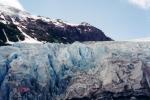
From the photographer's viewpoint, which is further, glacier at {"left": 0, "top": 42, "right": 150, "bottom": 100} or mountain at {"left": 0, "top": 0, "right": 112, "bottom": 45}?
mountain at {"left": 0, "top": 0, "right": 112, "bottom": 45}

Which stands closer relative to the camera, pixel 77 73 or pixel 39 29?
pixel 77 73

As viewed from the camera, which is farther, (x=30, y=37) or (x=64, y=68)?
(x=30, y=37)

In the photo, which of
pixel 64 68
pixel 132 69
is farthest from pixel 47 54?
pixel 132 69

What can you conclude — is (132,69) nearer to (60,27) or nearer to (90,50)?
(90,50)

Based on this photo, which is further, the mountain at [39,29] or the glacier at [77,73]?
the mountain at [39,29]
